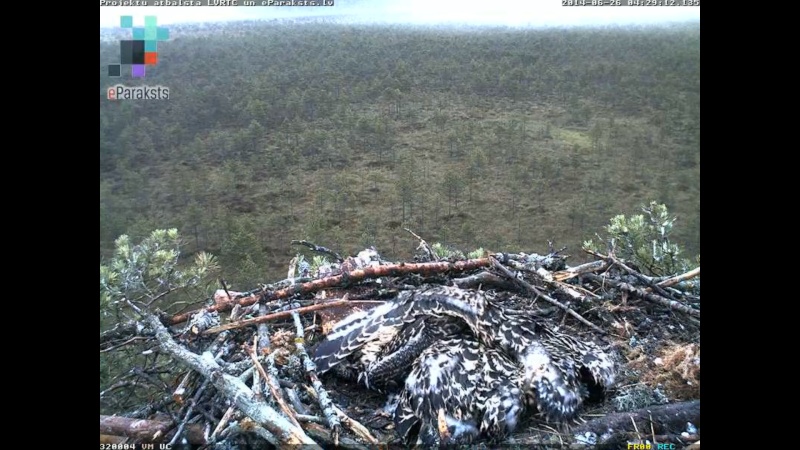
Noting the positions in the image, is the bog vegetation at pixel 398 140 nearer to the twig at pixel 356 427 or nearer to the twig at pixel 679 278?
the twig at pixel 679 278

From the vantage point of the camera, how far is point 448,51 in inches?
161

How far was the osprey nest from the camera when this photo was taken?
121 inches

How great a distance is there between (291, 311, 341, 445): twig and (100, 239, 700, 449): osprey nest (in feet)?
0.04

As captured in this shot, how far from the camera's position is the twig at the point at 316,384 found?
3.08m

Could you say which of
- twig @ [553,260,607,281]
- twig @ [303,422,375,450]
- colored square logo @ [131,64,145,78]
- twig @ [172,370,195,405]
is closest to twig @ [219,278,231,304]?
twig @ [172,370,195,405]

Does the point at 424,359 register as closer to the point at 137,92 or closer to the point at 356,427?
the point at 356,427

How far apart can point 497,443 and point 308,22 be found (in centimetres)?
271

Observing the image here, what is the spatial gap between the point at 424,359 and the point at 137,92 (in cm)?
238

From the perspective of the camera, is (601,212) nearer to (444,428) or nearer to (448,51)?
(448,51)

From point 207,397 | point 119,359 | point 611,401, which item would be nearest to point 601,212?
point 611,401

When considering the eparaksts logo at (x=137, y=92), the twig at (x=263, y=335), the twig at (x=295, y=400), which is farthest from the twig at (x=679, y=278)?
the eparaksts logo at (x=137, y=92)

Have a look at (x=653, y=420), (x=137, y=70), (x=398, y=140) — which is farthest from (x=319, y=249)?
(x=653, y=420)

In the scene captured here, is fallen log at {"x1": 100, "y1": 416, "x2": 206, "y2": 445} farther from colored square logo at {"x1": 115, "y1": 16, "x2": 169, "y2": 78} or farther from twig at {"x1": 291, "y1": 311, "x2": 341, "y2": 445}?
colored square logo at {"x1": 115, "y1": 16, "x2": 169, "y2": 78}
